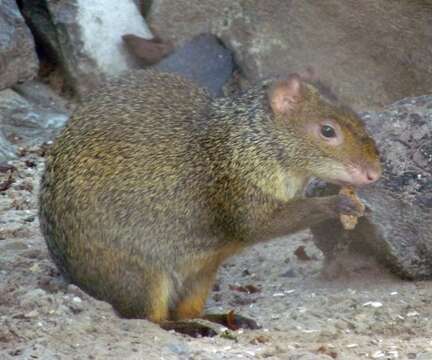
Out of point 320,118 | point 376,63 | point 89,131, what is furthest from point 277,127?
point 376,63

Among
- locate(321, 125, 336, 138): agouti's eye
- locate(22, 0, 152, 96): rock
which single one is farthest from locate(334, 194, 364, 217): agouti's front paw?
locate(22, 0, 152, 96): rock

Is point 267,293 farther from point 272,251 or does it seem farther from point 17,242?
point 17,242

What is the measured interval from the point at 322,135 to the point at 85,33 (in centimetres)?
332

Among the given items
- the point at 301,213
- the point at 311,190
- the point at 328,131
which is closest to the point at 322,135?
the point at 328,131

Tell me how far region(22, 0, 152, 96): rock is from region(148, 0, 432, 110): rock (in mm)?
606

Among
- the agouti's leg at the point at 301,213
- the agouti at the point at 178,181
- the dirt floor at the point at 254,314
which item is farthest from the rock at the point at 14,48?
the agouti's leg at the point at 301,213

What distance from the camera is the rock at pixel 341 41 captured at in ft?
27.0

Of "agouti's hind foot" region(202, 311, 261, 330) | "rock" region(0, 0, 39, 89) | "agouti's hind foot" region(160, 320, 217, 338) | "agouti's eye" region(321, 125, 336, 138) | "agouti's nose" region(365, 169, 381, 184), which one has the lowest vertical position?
"agouti's hind foot" region(160, 320, 217, 338)

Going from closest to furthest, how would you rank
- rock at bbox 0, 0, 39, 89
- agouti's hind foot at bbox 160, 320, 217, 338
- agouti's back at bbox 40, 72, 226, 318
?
1. agouti's hind foot at bbox 160, 320, 217, 338
2. agouti's back at bbox 40, 72, 226, 318
3. rock at bbox 0, 0, 39, 89

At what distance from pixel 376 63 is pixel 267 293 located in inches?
94.6

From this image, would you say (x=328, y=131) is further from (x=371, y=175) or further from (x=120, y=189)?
(x=120, y=189)

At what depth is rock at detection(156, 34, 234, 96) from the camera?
28.8ft

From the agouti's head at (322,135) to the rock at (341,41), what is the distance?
2092mm

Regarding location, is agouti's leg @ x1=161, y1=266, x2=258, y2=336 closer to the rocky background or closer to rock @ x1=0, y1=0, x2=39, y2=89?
the rocky background
